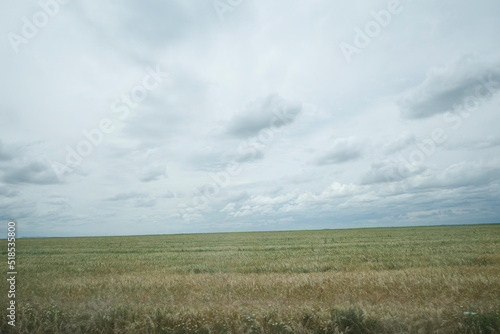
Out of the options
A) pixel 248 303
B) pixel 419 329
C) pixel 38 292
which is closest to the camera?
pixel 419 329

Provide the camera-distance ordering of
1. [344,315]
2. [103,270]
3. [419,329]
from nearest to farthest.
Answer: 1. [419,329]
2. [344,315]
3. [103,270]

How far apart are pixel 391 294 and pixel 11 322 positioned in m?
9.38

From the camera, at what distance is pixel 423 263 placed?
13.5 meters

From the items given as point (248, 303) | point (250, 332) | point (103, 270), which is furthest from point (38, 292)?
point (250, 332)

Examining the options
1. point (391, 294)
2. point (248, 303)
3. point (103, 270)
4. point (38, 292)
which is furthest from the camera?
point (103, 270)

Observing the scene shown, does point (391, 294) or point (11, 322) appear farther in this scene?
point (391, 294)

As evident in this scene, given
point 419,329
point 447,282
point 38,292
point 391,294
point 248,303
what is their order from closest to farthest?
point 419,329
point 248,303
point 391,294
point 447,282
point 38,292

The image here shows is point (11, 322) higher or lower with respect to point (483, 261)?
higher

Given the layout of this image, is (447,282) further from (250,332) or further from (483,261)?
(483,261)

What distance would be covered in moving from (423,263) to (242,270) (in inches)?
351

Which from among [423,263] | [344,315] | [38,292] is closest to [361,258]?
[423,263]

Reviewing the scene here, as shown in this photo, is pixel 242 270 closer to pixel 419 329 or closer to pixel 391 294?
pixel 391 294

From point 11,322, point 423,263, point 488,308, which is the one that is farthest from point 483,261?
point 11,322

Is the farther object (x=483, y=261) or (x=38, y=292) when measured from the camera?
(x=483, y=261)
